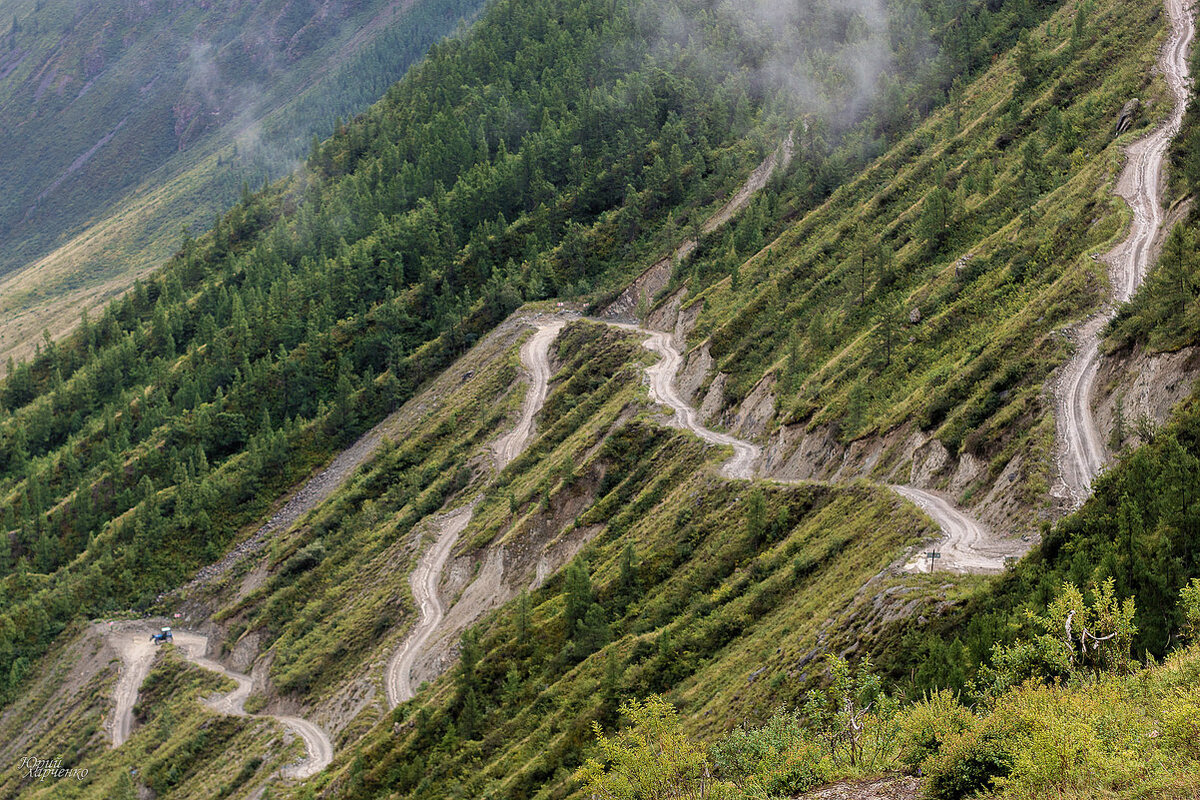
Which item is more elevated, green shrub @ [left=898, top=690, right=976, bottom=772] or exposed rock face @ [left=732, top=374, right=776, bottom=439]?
green shrub @ [left=898, top=690, right=976, bottom=772]

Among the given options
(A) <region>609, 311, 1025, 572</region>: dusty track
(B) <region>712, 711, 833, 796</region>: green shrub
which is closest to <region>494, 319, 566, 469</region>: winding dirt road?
(A) <region>609, 311, 1025, 572</region>: dusty track

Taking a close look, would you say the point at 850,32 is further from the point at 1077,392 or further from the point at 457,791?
the point at 457,791

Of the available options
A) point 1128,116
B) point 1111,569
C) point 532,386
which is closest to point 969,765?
point 1111,569

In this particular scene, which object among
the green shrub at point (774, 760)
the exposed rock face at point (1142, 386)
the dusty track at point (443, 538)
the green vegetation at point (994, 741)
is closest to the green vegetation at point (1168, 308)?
the exposed rock face at point (1142, 386)

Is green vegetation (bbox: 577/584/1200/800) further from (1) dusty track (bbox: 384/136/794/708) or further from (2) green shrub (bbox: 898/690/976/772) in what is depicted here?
(1) dusty track (bbox: 384/136/794/708)

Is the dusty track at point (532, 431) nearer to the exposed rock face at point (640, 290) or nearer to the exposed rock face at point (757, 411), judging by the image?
the exposed rock face at point (640, 290)

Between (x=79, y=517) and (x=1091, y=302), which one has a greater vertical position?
(x=79, y=517)

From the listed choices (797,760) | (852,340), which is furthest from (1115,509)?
(852,340)
